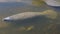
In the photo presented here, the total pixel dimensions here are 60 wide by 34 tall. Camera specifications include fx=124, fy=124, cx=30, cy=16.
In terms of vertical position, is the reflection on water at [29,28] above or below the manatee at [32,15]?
below

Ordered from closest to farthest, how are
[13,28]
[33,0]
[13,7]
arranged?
1. [13,28]
2. [13,7]
3. [33,0]

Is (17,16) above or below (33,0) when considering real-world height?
below

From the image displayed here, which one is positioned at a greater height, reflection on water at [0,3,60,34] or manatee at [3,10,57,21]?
manatee at [3,10,57,21]

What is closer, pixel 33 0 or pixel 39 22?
pixel 39 22

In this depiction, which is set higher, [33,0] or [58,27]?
[33,0]

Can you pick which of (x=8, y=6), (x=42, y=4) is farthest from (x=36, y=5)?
(x=8, y=6)

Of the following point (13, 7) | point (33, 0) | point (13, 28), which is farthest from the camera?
point (33, 0)

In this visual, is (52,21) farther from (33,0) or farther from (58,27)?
(33,0)

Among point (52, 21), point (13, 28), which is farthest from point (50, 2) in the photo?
point (13, 28)

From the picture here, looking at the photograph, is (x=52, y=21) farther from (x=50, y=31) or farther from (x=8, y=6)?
(x=8, y=6)
